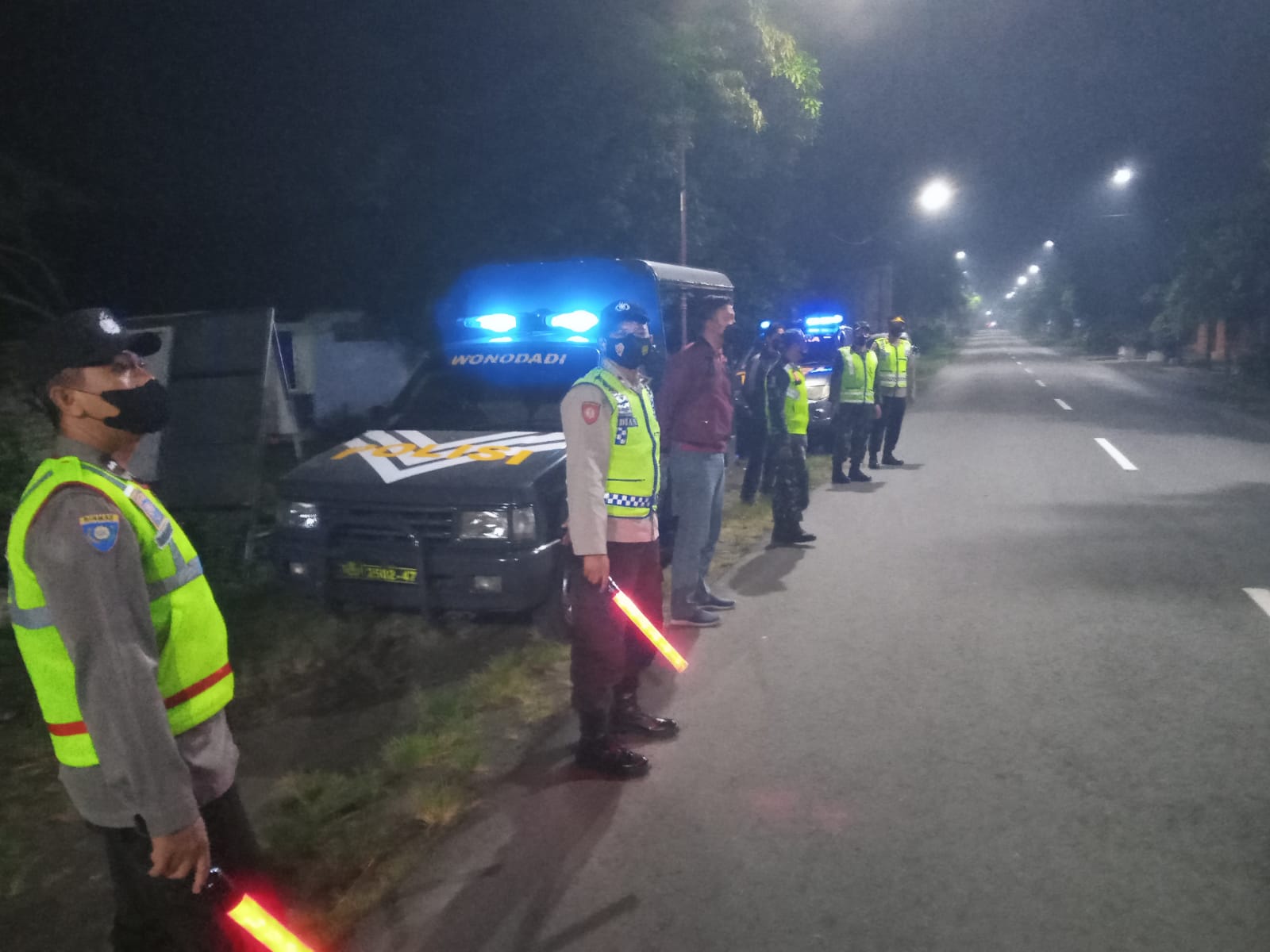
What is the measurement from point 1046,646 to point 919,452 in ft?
31.0

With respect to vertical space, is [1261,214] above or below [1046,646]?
above

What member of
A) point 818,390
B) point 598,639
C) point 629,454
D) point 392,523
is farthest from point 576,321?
point 818,390

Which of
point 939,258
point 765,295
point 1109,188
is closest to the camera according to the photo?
point 765,295

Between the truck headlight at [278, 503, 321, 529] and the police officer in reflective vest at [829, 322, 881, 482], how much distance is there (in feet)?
22.6

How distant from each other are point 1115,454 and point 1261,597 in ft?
25.3

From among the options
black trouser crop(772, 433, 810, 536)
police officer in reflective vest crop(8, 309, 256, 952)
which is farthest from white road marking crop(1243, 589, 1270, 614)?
police officer in reflective vest crop(8, 309, 256, 952)

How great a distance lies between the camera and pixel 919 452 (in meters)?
15.1

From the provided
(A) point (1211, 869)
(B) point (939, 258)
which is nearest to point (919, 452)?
(A) point (1211, 869)

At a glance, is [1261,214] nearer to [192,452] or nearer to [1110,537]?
[1110,537]

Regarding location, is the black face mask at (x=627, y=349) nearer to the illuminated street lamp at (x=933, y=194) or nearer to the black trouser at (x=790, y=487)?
the black trouser at (x=790, y=487)

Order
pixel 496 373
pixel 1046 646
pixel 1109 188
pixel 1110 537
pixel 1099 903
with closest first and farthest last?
pixel 1099 903
pixel 1046 646
pixel 496 373
pixel 1110 537
pixel 1109 188

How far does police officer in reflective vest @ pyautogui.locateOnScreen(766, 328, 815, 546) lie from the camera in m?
8.89

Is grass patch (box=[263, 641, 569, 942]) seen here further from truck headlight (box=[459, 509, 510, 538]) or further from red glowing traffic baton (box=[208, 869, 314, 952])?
red glowing traffic baton (box=[208, 869, 314, 952])

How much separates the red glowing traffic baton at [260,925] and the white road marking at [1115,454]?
12.7 m
